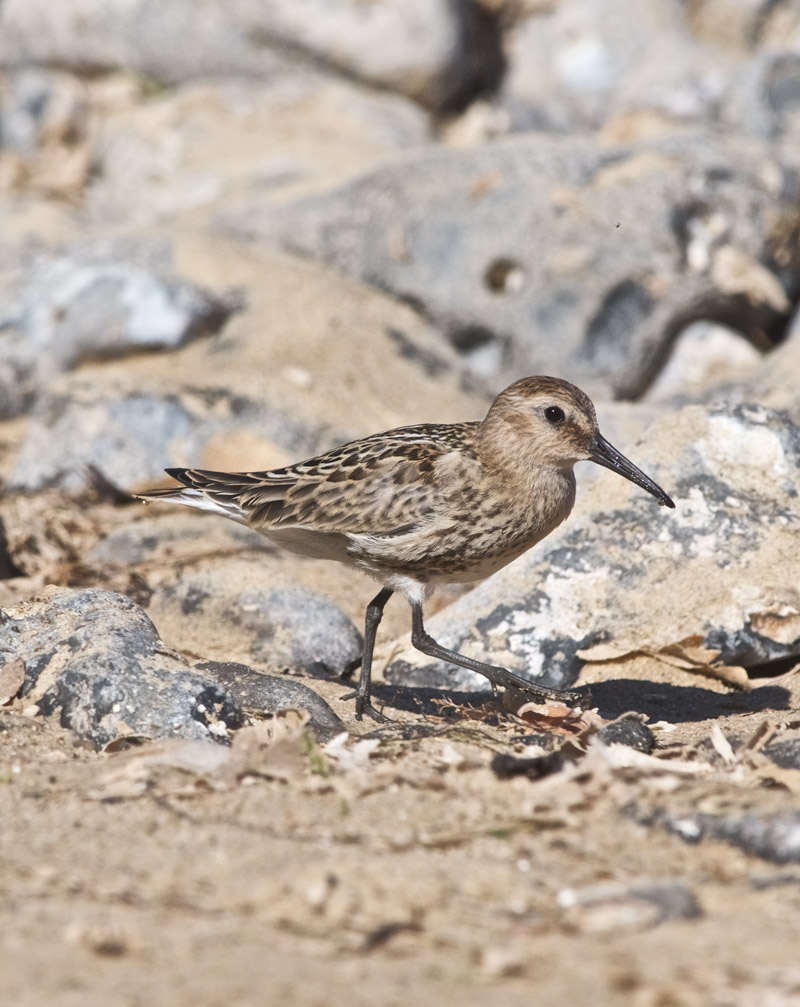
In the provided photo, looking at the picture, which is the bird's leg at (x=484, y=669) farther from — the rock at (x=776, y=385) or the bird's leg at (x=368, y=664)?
the rock at (x=776, y=385)

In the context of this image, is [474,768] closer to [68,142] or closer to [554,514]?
[554,514]

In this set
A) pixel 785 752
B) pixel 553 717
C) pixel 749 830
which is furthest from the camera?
pixel 553 717

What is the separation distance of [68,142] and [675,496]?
371 inches

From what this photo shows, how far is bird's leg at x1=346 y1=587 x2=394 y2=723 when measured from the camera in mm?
5711

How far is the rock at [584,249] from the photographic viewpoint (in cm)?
970

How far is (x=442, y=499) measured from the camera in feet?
19.0

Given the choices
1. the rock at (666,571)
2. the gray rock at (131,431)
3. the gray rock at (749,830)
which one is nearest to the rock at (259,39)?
the gray rock at (131,431)

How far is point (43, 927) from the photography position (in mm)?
3205

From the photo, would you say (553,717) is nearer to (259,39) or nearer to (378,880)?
(378,880)

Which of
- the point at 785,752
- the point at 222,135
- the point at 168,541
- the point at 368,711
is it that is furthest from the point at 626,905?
the point at 222,135

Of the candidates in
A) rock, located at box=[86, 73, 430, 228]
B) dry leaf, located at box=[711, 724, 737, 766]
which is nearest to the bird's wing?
dry leaf, located at box=[711, 724, 737, 766]

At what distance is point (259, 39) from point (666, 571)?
9388 mm

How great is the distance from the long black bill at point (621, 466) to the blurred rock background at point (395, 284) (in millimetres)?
586

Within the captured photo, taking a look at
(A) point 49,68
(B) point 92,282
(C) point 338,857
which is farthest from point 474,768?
(A) point 49,68
